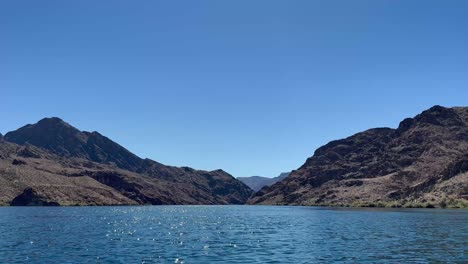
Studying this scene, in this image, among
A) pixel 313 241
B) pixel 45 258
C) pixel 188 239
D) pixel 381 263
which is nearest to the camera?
pixel 381 263

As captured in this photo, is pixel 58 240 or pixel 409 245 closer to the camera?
pixel 409 245

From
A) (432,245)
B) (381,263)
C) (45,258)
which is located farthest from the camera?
(432,245)

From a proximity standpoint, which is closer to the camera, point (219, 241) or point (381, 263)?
point (381, 263)

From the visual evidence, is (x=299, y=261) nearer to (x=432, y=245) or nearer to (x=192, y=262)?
(x=192, y=262)

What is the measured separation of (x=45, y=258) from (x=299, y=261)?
29.9m

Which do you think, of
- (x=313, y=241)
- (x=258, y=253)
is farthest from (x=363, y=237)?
(x=258, y=253)

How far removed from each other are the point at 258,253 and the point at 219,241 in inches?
651

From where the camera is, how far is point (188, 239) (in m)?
78.1

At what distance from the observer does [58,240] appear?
242 ft

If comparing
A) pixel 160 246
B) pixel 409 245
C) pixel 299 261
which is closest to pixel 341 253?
pixel 299 261

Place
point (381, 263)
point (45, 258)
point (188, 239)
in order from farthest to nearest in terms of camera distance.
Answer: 1. point (188, 239)
2. point (45, 258)
3. point (381, 263)

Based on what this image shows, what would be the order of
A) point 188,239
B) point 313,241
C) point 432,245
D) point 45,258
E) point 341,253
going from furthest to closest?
1. point 188,239
2. point 313,241
3. point 432,245
4. point 341,253
5. point 45,258

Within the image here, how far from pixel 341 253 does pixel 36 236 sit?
54430mm

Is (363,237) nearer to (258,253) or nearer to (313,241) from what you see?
(313,241)
